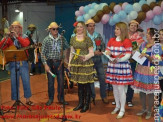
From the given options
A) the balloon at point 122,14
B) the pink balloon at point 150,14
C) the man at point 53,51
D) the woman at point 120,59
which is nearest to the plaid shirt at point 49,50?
the man at point 53,51

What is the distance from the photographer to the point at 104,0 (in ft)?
32.6

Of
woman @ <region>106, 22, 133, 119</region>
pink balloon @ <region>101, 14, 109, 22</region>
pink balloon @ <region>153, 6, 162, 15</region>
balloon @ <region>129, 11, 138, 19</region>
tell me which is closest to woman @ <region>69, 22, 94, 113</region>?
woman @ <region>106, 22, 133, 119</region>

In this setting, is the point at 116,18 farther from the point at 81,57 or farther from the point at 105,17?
the point at 81,57

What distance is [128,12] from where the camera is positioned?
676cm

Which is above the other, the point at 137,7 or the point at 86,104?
the point at 137,7

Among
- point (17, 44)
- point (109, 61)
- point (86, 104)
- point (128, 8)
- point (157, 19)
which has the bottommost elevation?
point (86, 104)

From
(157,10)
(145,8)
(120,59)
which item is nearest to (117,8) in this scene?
(145,8)

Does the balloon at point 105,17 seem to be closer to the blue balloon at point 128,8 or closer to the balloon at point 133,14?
the blue balloon at point 128,8

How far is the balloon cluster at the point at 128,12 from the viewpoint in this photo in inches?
251

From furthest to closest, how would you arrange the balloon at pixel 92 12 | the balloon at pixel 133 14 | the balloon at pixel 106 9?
the balloon at pixel 92 12 < the balloon at pixel 106 9 < the balloon at pixel 133 14

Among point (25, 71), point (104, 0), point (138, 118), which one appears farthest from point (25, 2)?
point (138, 118)

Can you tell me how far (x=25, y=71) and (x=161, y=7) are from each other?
3966mm

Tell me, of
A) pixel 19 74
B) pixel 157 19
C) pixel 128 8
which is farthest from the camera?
pixel 128 8

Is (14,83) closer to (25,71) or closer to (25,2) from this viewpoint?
(25,71)
